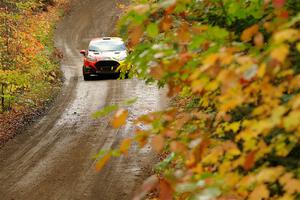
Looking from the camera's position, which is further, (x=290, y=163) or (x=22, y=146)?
(x=22, y=146)

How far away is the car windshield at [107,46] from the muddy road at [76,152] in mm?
1629

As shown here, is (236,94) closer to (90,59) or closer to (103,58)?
(103,58)

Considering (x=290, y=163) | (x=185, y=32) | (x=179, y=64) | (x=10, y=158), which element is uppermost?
(x=185, y=32)

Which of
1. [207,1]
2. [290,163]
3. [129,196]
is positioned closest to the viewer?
[290,163]

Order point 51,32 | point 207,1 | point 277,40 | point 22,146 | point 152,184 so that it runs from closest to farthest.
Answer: point 277,40, point 152,184, point 207,1, point 22,146, point 51,32

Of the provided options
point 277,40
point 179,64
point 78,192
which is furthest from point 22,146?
point 277,40

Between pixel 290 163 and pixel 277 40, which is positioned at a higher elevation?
pixel 277 40

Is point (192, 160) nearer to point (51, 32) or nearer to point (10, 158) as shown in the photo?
point (10, 158)

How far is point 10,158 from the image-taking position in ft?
40.6

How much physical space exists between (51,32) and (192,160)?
1283 inches

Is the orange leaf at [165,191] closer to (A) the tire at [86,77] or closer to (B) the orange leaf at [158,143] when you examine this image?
(B) the orange leaf at [158,143]

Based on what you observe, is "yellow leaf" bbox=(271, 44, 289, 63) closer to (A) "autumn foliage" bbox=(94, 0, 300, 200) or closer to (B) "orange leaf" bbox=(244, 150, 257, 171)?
(A) "autumn foliage" bbox=(94, 0, 300, 200)

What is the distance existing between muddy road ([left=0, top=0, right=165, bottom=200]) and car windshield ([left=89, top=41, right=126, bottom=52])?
1.63 metres

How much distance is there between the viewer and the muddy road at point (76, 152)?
996 centimetres
